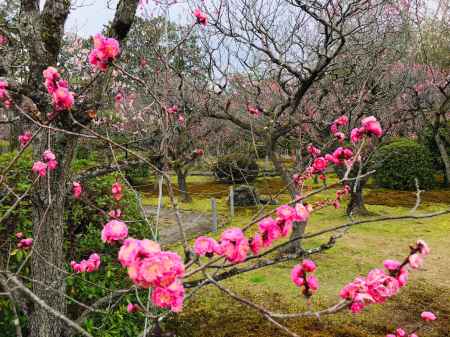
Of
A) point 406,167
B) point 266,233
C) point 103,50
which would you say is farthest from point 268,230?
point 406,167

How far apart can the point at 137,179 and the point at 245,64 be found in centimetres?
952

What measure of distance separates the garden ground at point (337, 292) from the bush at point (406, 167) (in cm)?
405

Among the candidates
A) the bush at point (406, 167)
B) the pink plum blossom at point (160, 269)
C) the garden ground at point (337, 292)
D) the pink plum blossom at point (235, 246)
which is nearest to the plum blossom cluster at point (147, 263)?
the pink plum blossom at point (160, 269)

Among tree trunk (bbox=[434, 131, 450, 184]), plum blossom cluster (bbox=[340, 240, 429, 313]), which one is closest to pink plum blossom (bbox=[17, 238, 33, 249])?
plum blossom cluster (bbox=[340, 240, 429, 313])

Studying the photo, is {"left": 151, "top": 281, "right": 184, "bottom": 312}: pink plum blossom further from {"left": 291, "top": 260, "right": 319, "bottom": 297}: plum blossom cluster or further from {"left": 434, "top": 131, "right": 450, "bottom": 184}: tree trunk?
{"left": 434, "top": 131, "right": 450, "bottom": 184}: tree trunk

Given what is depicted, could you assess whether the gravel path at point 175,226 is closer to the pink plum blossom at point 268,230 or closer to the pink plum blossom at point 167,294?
the pink plum blossom at point 268,230

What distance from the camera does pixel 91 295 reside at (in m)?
3.01

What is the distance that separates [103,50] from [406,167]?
1215cm

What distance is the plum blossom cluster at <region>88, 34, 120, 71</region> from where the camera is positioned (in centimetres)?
143

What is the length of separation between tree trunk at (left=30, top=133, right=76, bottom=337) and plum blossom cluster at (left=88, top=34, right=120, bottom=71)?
128 centimetres

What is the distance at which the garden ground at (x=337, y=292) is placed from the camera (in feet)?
12.8

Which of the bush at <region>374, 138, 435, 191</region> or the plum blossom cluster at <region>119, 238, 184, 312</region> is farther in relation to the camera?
the bush at <region>374, 138, 435, 191</region>

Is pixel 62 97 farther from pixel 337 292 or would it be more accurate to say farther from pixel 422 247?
pixel 337 292

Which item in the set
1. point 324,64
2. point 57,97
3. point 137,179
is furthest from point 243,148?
point 57,97
